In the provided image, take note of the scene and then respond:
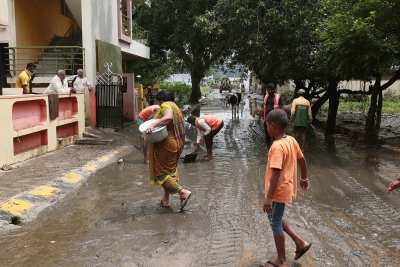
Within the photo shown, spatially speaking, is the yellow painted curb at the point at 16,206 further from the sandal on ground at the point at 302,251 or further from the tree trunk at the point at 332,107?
the tree trunk at the point at 332,107

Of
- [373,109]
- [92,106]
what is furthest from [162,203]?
[373,109]

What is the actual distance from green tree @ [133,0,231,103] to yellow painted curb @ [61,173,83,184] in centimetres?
701

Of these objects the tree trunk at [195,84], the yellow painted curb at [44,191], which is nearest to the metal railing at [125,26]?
the tree trunk at [195,84]

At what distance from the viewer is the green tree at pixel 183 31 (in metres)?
15.6

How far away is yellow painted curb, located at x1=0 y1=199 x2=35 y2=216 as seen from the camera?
18.6 ft

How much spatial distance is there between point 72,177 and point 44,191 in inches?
45.4

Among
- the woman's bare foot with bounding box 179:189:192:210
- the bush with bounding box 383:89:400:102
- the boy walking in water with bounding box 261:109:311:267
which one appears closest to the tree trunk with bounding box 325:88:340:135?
the woman's bare foot with bounding box 179:189:192:210

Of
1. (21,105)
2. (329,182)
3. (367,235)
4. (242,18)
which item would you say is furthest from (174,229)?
(242,18)

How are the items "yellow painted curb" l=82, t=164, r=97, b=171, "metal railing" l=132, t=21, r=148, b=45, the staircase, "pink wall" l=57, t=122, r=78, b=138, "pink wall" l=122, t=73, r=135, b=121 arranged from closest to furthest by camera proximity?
"yellow painted curb" l=82, t=164, r=97, b=171
"pink wall" l=57, t=122, r=78, b=138
the staircase
"pink wall" l=122, t=73, r=135, b=121
"metal railing" l=132, t=21, r=148, b=45

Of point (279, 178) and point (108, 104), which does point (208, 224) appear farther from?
point (108, 104)

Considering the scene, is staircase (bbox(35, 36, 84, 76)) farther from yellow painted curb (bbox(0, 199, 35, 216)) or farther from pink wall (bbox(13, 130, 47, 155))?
yellow painted curb (bbox(0, 199, 35, 216))

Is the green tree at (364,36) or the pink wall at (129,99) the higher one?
the green tree at (364,36)

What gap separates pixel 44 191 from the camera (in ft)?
22.3

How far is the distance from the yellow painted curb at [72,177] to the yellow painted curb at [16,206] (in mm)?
1618
